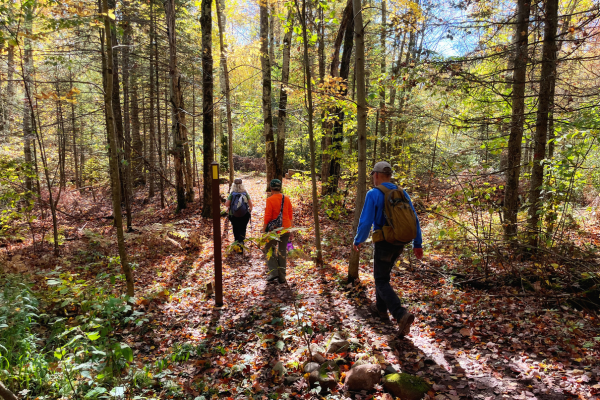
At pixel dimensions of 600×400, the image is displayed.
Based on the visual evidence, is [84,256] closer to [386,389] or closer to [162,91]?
[386,389]

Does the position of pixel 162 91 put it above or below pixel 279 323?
above

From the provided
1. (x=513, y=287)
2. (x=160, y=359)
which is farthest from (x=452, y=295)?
(x=160, y=359)

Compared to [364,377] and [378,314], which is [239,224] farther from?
[364,377]

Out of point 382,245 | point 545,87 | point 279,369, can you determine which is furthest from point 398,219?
point 545,87

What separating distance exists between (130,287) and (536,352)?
6.03m

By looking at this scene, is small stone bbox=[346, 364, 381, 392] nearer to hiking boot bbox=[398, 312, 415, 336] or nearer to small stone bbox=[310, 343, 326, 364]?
small stone bbox=[310, 343, 326, 364]

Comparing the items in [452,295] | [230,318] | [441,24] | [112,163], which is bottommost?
[230,318]

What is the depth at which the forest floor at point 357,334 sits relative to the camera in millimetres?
3254

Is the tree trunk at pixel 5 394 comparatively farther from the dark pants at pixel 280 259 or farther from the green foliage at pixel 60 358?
the dark pants at pixel 280 259

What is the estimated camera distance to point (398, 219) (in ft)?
13.4

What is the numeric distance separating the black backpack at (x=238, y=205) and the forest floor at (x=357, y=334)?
145 cm

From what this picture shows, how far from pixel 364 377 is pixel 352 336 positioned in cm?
101

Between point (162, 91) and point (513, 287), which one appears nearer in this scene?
point (513, 287)

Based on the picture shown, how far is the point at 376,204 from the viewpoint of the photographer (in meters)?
4.27
